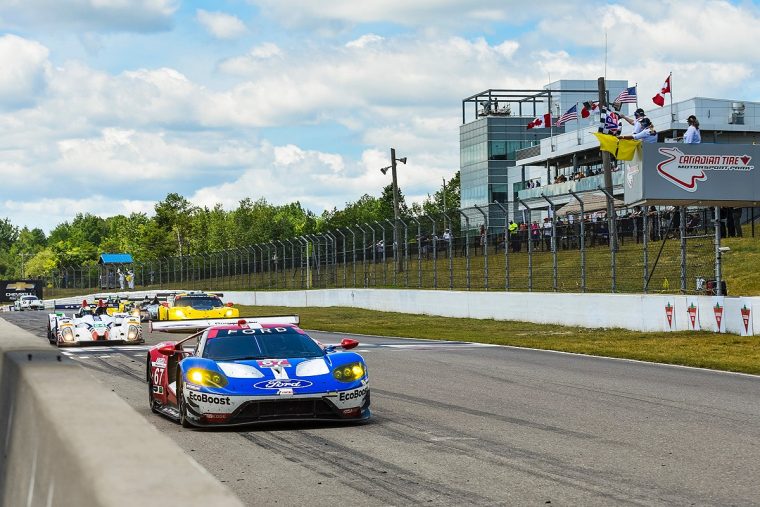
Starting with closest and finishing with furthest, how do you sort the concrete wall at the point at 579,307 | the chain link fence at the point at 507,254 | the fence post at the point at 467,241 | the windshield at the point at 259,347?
→ the windshield at the point at 259,347
the concrete wall at the point at 579,307
the chain link fence at the point at 507,254
the fence post at the point at 467,241

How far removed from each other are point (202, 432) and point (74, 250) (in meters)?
194

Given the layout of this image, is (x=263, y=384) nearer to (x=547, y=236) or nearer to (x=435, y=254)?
(x=547, y=236)

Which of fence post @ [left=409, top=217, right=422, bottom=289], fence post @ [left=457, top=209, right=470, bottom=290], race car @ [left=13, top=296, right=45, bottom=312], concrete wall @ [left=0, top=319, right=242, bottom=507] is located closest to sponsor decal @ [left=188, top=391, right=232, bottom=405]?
concrete wall @ [left=0, top=319, right=242, bottom=507]

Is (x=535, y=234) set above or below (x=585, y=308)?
above

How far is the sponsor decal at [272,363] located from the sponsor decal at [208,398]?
0.53m

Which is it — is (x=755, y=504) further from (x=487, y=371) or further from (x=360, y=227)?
(x=360, y=227)

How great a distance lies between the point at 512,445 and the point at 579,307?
20.0 meters

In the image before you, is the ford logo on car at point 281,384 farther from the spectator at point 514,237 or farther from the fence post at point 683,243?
the spectator at point 514,237

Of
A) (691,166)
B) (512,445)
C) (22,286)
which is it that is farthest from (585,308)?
(22,286)

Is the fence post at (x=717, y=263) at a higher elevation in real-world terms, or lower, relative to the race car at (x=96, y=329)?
higher

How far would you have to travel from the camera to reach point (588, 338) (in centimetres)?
2600

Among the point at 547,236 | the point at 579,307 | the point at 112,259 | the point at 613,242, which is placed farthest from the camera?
the point at 112,259

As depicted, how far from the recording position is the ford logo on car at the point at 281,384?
1064 cm

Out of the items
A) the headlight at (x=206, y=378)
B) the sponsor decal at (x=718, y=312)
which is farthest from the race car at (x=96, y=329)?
the headlight at (x=206, y=378)
